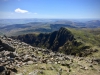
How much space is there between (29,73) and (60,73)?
7262 mm

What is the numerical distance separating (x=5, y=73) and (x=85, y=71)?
19879 mm

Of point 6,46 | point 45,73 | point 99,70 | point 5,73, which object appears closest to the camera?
point 5,73

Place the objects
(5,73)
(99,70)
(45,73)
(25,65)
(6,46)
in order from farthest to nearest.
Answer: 1. (6,46)
2. (99,70)
3. (25,65)
4. (45,73)
5. (5,73)

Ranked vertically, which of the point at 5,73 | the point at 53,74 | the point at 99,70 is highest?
the point at 5,73

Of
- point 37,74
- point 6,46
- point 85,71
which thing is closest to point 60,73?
point 37,74

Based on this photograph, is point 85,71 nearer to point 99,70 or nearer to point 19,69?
point 99,70

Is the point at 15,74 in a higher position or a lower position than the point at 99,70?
higher

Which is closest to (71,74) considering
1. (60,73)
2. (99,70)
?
(60,73)

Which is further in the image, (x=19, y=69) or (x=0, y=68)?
(x=19, y=69)

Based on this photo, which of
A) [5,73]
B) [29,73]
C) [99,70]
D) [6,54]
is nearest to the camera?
[5,73]

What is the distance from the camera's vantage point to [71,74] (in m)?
29.0

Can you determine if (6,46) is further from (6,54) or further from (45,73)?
(45,73)

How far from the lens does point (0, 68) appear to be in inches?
856

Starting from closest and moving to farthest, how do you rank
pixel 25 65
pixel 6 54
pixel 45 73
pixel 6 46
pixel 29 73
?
pixel 29 73, pixel 45 73, pixel 25 65, pixel 6 54, pixel 6 46
